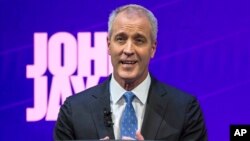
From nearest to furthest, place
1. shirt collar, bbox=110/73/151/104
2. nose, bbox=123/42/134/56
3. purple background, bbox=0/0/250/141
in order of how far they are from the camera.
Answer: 1. nose, bbox=123/42/134/56
2. shirt collar, bbox=110/73/151/104
3. purple background, bbox=0/0/250/141

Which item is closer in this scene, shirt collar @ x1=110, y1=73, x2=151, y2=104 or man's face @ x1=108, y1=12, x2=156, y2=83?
man's face @ x1=108, y1=12, x2=156, y2=83

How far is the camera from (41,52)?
353 cm

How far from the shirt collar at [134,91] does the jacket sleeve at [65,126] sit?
0.18 meters

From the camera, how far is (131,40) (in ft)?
7.64

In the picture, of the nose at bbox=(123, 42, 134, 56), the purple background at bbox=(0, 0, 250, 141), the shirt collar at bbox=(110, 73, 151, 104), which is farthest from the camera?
the purple background at bbox=(0, 0, 250, 141)

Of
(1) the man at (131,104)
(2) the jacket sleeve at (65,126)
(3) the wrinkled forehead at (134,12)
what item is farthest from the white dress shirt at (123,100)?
(3) the wrinkled forehead at (134,12)

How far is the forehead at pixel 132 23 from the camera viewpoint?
2318mm

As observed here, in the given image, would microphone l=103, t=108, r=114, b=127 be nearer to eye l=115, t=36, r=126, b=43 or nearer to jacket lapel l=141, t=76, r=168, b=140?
jacket lapel l=141, t=76, r=168, b=140

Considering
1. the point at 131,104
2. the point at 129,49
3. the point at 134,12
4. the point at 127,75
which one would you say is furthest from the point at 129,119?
the point at 134,12

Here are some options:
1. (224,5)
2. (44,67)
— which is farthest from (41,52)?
(224,5)

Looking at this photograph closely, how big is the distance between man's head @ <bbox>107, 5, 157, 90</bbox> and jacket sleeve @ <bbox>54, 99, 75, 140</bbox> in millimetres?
247

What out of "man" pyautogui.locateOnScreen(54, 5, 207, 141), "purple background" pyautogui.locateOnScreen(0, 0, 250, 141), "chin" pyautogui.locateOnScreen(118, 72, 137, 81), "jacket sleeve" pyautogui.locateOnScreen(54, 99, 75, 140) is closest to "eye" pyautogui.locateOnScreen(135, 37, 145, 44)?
"man" pyautogui.locateOnScreen(54, 5, 207, 141)

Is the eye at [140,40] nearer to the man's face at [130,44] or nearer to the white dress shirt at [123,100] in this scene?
the man's face at [130,44]

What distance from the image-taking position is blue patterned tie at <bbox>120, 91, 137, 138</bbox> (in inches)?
92.4
